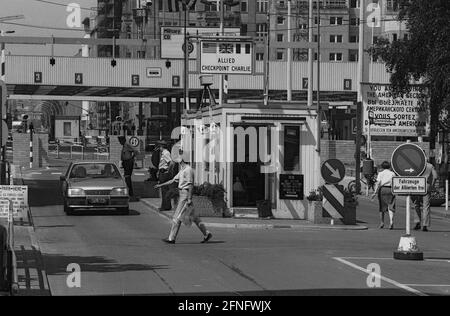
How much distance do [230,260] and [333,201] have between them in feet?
27.2

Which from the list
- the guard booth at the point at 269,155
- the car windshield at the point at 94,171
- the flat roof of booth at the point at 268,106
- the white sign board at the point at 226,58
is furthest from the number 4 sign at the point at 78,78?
the flat roof of booth at the point at 268,106

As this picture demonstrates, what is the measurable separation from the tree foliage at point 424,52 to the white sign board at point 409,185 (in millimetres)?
17706

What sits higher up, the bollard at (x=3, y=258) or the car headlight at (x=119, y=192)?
the bollard at (x=3, y=258)

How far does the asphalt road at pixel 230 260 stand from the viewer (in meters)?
12.3

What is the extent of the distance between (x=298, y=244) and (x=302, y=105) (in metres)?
6.67

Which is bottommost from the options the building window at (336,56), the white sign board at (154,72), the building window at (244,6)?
the white sign board at (154,72)

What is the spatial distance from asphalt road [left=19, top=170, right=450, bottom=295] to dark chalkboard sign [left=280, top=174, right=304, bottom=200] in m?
2.08

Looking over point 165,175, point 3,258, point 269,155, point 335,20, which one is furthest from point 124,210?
point 335,20

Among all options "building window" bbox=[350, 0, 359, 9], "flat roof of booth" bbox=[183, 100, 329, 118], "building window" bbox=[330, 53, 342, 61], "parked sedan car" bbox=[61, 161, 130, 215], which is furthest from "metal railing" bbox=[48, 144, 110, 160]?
"building window" bbox=[350, 0, 359, 9]

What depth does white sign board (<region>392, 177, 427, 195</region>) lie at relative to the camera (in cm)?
1662

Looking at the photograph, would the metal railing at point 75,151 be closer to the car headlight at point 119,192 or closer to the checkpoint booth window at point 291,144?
the car headlight at point 119,192

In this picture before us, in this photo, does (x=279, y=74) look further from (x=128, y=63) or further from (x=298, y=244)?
(x=298, y=244)

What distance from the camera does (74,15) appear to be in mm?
34125
